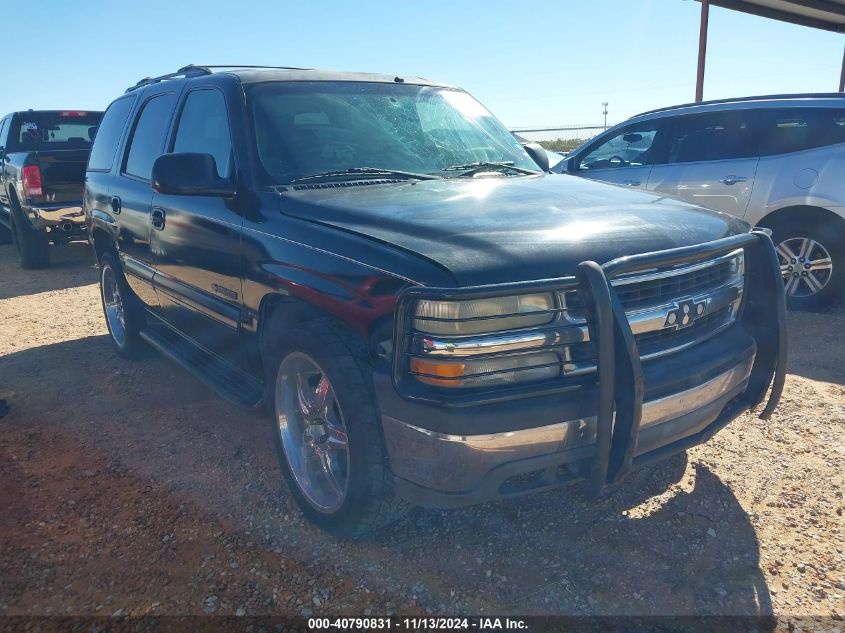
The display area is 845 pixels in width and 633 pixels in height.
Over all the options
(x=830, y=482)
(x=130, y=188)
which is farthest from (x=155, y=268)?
(x=830, y=482)

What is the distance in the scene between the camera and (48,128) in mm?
10352

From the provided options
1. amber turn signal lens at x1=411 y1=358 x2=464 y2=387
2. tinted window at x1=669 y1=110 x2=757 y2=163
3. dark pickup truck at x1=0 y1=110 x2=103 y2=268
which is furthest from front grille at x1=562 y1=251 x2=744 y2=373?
dark pickup truck at x1=0 y1=110 x2=103 y2=268

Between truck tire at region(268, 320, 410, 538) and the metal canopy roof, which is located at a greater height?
the metal canopy roof

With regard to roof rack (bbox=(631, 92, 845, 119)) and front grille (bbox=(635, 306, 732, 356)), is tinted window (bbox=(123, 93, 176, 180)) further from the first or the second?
roof rack (bbox=(631, 92, 845, 119))

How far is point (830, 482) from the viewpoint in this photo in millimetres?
3158

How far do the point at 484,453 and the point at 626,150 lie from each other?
5.77 metres

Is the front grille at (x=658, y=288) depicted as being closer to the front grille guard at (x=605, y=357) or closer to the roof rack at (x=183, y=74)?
the front grille guard at (x=605, y=357)

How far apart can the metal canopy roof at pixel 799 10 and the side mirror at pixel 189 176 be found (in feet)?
51.0

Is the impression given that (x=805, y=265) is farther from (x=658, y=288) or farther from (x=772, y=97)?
(x=658, y=288)

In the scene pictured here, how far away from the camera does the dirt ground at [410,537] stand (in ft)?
8.03

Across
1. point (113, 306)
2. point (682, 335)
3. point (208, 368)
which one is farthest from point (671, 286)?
point (113, 306)

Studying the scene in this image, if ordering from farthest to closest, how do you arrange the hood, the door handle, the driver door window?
the driver door window, the door handle, the hood

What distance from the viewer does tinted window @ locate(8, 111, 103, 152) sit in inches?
394

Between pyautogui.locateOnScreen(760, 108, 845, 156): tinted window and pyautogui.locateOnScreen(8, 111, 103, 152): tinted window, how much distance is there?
29.1 ft
